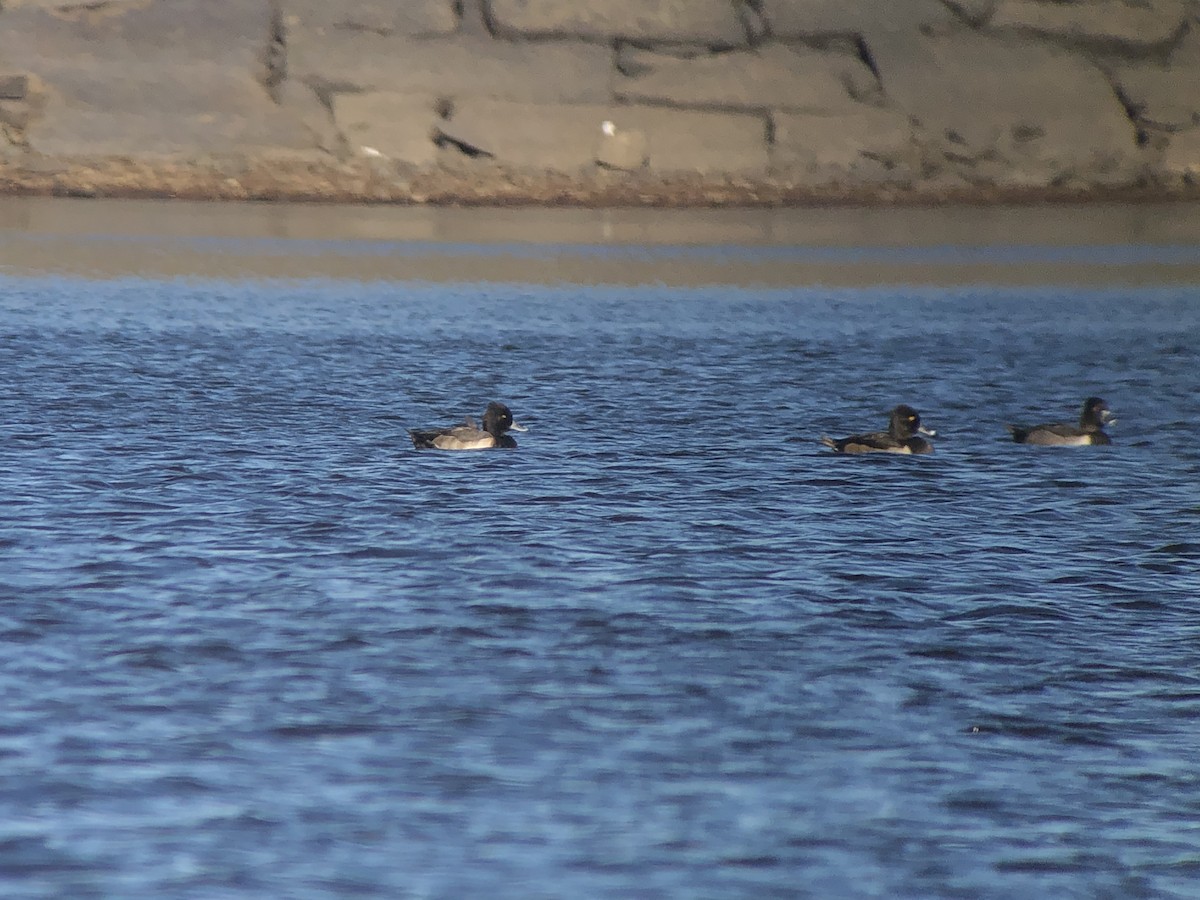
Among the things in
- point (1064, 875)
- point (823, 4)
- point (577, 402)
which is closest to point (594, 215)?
point (823, 4)

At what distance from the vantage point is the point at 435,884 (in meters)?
5.74

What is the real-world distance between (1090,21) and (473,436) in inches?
1342

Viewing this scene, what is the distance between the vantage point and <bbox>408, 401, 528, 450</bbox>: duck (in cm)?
1387

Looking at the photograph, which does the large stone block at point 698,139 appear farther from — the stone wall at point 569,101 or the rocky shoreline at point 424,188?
the rocky shoreline at point 424,188

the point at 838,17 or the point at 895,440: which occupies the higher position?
the point at 838,17

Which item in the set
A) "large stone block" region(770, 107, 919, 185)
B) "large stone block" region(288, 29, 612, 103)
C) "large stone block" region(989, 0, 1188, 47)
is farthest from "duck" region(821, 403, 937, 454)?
"large stone block" region(989, 0, 1188, 47)

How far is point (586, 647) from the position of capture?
8.38 metres

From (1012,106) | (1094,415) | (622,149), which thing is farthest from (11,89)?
(1094,415)

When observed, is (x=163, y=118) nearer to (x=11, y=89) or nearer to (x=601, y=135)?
(x=11, y=89)

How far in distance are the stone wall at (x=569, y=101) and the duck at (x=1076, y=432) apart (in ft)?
88.1

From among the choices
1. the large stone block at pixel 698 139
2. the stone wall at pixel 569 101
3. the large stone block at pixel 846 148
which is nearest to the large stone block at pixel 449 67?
the stone wall at pixel 569 101

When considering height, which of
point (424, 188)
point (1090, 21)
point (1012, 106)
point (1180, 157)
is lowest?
point (424, 188)

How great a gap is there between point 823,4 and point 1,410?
31.2m

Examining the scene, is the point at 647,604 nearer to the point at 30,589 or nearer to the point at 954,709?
the point at 954,709
